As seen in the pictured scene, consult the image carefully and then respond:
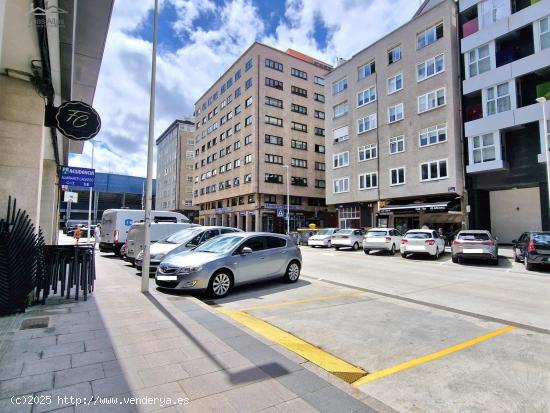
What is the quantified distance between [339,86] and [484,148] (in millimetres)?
17944

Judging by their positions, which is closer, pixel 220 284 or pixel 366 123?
pixel 220 284

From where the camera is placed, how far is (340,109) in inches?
1484

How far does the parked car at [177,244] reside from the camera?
36.4 feet

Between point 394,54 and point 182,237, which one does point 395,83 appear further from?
point 182,237

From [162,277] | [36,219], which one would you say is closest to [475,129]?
[162,277]

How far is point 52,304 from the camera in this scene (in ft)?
22.5

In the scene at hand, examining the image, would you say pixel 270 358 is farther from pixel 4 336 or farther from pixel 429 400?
pixel 4 336

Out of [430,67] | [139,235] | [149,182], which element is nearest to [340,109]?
[430,67]

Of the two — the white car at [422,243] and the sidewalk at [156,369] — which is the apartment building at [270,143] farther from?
the sidewalk at [156,369]

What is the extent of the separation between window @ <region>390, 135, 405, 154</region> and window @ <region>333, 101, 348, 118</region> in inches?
299

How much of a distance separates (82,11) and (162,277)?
19.3 feet

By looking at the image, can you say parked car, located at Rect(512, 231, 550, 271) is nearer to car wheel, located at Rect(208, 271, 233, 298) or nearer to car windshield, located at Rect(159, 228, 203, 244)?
car wheel, located at Rect(208, 271, 233, 298)

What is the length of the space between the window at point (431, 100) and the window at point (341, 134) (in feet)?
28.0

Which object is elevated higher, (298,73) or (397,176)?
(298,73)
